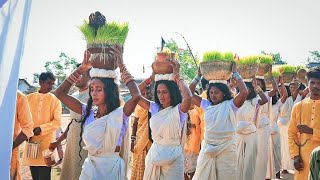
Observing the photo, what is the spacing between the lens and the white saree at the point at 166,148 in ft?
17.9

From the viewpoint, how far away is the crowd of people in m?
4.32

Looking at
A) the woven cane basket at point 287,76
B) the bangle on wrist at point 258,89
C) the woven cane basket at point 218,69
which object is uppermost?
the woven cane basket at point 287,76

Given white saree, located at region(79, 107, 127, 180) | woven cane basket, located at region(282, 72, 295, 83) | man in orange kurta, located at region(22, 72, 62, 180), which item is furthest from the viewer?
woven cane basket, located at region(282, 72, 295, 83)

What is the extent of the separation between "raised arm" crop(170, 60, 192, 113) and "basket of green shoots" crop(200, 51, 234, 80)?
86 cm

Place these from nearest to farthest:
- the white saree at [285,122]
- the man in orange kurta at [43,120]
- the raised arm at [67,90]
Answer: the raised arm at [67,90] < the man in orange kurta at [43,120] < the white saree at [285,122]

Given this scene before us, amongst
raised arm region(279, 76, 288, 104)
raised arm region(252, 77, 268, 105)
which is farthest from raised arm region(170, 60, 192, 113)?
raised arm region(279, 76, 288, 104)

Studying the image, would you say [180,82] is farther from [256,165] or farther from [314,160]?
[256,165]

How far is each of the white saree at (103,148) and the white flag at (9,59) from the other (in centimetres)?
168

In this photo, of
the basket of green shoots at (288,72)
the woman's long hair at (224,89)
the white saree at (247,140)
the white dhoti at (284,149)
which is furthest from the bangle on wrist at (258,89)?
the white dhoti at (284,149)

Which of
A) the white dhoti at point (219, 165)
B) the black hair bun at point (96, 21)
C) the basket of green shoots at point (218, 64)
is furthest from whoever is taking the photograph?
the basket of green shoots at point (218, 64)

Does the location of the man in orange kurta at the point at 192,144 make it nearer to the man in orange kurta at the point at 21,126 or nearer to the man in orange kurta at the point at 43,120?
the man in orange kurta at the point at 43,120

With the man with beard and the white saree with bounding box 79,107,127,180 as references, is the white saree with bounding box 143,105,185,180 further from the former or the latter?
the white saree with bounding box 79,107,127,180

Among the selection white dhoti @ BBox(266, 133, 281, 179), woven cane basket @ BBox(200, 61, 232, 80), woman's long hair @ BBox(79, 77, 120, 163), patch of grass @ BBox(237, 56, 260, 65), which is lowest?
white dhoti @ BBox(266, 133, 281, 179)

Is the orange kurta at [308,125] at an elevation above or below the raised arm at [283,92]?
below
